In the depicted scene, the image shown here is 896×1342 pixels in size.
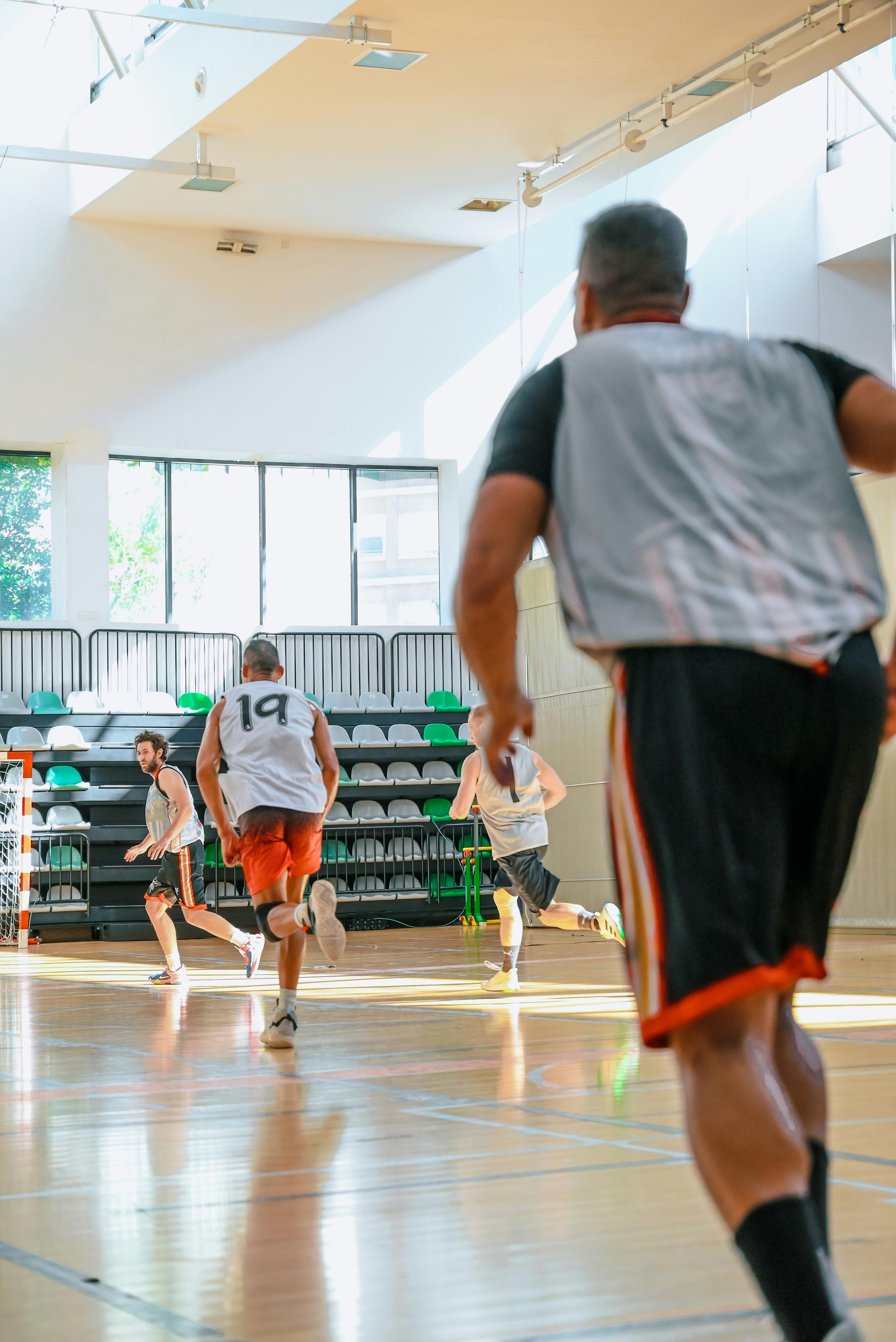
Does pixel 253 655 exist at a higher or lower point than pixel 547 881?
higher

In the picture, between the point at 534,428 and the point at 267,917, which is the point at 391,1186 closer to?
the point at 534,428

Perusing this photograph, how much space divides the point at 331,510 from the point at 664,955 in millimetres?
20070

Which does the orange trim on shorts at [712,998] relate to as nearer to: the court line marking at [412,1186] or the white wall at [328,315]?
the court line marking at [412,1186]

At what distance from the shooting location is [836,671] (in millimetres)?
1962

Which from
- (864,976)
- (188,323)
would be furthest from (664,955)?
(188,323)

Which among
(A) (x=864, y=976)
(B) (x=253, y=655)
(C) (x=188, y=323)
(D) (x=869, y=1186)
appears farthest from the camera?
(C) (x=188, y=323)

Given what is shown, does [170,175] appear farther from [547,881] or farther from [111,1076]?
[111,1076]

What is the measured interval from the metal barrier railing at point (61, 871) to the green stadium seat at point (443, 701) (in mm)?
→ 4795

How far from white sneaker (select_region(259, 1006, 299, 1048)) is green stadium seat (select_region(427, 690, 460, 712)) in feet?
43.9

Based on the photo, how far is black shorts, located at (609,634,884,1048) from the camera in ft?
6.13

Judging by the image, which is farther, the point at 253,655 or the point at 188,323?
the point at 188,323

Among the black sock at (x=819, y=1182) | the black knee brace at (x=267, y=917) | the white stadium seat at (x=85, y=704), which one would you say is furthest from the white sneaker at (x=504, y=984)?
the white stadium seat at (x=85, y=704)

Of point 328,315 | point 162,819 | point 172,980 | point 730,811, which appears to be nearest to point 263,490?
point 328,315

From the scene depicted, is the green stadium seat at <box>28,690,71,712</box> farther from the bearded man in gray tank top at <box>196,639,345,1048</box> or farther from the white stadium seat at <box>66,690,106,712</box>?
the bearded man in gray tank top at <box>196,639,345,1048</box>
